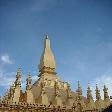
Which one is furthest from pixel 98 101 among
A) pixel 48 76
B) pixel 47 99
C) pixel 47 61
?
pixel 47 61

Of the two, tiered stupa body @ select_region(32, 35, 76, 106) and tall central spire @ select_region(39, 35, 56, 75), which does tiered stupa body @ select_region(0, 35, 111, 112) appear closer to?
tiered stupa body @ select_region(32, 35, 76, 106)

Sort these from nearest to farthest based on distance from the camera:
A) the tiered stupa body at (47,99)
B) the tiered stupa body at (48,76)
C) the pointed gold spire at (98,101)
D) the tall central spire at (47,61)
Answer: the tiered stupa body at (47,99), the pointed gold spire at (98,101), the tiered stupa body at (48,76), the tall central spire at (47,61)

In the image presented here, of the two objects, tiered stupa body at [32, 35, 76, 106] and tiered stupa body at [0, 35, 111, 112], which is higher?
tiered stupa body at [32, 35, 76, 106]

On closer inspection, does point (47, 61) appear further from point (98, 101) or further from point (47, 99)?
point (47, 99)

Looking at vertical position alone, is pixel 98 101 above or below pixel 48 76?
below

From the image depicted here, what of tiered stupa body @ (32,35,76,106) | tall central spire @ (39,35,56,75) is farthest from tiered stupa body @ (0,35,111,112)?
tall central spire @ (39,35,56,75)

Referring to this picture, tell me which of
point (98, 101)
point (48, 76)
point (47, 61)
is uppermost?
point (47, 61)

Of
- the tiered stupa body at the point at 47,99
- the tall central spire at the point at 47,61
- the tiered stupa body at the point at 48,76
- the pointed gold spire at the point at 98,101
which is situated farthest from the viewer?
the tall central spire at the point at 47,61

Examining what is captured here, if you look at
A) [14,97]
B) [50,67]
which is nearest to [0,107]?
[14,97]

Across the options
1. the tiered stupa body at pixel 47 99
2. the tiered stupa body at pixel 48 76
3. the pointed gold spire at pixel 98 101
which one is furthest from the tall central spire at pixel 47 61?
the pointed gold spire at pixel 98 101

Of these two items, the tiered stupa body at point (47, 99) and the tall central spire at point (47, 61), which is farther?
the tall central spire at point (47, 61)

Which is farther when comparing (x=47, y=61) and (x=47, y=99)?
(x=47, y=61)

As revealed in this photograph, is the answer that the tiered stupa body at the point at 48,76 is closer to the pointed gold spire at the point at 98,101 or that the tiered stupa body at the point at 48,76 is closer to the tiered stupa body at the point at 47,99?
the tiered stupa body at the point at 47,99

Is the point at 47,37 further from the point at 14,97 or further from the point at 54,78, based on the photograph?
the point at 14,97
